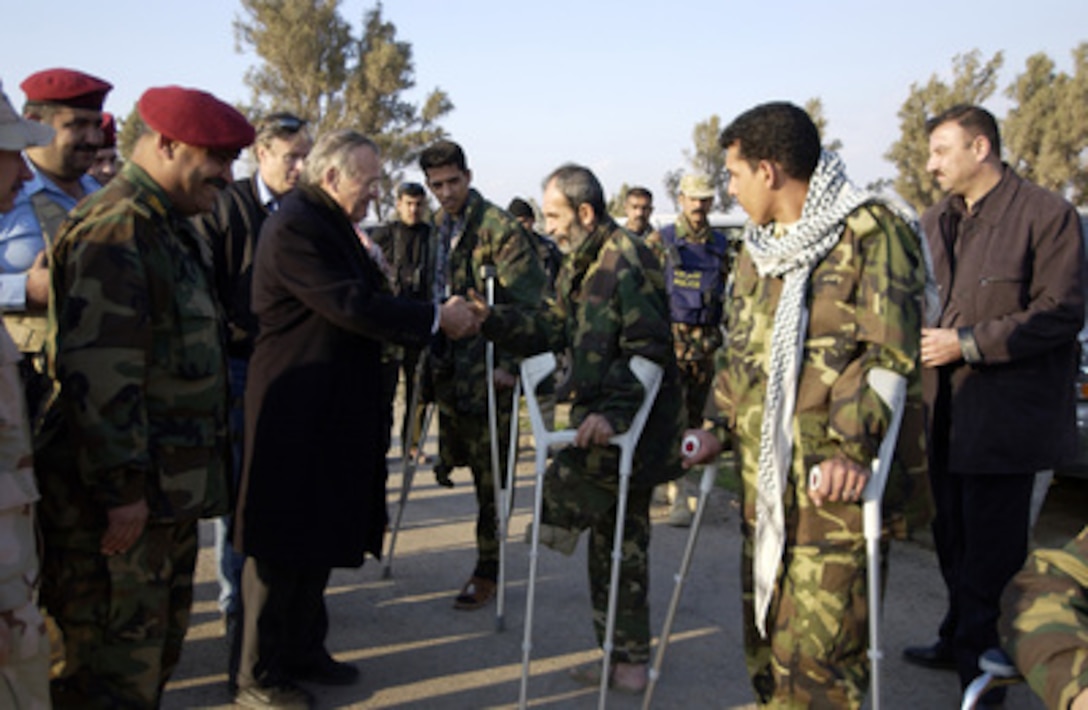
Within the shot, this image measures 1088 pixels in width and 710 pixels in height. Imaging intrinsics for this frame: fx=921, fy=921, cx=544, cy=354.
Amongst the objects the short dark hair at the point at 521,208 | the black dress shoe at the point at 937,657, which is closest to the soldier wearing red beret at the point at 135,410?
the black dress shoe at the point at 937,657

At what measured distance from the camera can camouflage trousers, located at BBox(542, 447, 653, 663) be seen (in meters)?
4.12

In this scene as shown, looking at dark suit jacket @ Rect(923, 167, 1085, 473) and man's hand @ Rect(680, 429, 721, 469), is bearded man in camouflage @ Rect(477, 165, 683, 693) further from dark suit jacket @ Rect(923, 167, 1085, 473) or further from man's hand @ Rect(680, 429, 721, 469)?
dark suit jacket @ Rect(923, 167, 1085, 473)

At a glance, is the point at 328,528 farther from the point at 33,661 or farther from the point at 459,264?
the point at 459,264

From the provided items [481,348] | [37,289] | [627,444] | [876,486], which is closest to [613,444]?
[627,444]

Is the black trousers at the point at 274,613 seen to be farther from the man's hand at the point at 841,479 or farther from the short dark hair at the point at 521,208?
the short dark hair at the point at 521,208

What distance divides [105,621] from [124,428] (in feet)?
2.05

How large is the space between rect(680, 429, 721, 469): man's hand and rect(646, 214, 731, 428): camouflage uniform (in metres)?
3.79

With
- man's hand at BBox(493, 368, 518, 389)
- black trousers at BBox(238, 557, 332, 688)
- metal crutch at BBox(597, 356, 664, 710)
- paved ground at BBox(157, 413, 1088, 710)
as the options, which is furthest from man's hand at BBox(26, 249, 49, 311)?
man's hand at BBox(493, 368, 518, 389)

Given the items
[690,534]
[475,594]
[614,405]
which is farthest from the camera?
[475,594]

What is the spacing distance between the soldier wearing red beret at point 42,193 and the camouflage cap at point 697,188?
4.79 meters

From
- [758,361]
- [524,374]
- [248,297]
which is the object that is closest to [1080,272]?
Answer: [758,361]

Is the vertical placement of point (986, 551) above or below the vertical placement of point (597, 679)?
above

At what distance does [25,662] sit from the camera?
2209 mm

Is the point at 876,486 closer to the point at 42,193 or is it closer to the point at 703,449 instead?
the point at 703,449
